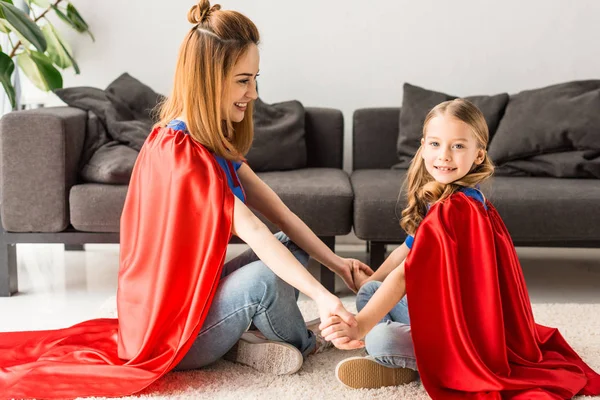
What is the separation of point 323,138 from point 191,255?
73.4 inches

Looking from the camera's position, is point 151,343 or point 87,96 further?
point 87,96

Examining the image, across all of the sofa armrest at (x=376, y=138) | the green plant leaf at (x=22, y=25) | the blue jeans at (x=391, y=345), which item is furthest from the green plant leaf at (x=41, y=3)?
the blue jeans at (x=391, y=345)

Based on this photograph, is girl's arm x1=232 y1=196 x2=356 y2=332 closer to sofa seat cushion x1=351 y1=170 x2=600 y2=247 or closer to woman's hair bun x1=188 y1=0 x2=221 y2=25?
woman's hair bun x1=188 y1=0 x2=221 y2=25

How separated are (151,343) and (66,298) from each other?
1183mm

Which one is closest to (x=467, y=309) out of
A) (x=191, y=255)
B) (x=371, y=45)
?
(x=191, y=255)

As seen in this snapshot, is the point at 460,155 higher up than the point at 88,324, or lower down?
higher up

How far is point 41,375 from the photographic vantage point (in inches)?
75.0

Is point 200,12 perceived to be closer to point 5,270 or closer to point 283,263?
point 283,263

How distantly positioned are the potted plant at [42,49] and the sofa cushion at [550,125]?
2.03m

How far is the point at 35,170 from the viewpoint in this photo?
2.89m

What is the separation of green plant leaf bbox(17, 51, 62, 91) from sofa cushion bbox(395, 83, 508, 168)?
1.66m

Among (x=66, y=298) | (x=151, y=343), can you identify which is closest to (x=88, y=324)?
(x=151, y=343)

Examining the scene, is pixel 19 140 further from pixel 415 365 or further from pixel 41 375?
pixel 415 365

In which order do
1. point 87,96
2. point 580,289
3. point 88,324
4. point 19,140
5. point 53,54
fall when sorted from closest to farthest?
point 88,324 < point 19,140 < point 580,289 < point 87,96 < point 53,54
